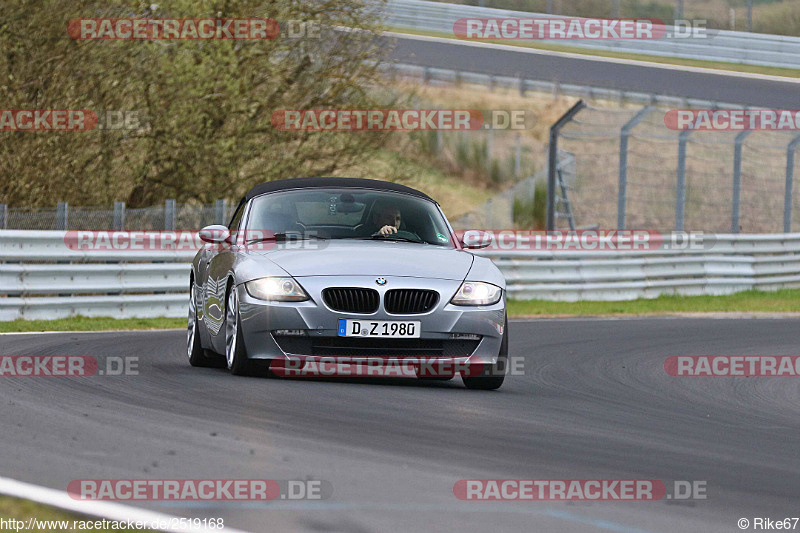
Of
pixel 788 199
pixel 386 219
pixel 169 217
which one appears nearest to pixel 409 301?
pixel 386 219

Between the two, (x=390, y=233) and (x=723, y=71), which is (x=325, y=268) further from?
(x=723, y=71)

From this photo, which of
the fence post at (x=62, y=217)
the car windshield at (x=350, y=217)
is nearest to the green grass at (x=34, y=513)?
the car windshield at (x=350, y=217)

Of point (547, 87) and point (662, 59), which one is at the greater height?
point (662, 59)

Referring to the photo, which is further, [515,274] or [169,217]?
[515,274]

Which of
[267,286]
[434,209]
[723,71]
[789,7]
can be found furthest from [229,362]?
[789,7]

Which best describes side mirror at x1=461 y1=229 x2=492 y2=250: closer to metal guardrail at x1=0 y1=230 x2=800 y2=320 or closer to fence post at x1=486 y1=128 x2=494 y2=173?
metal guardrail at x1=0 y1=230 x2=800 y2=320

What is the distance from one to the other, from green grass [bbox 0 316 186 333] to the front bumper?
594 cm

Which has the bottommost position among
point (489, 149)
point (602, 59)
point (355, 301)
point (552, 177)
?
point (355, 301)

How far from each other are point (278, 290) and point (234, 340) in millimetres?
610

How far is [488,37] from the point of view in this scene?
A: 136 feet

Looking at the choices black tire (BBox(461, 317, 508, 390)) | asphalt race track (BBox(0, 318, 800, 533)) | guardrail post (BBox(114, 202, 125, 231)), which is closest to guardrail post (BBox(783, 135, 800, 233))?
guardrail post (BBox(114, 202, 125, 231))

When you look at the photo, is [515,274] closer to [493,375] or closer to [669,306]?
[669,306]

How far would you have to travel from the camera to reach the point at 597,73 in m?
37.2

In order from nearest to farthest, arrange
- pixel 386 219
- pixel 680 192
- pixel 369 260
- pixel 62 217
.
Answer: pixel 369 260, pixel 386 219, pixel 62 217, pixel 680 192
